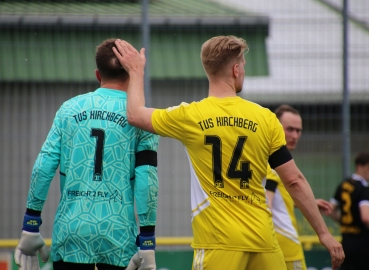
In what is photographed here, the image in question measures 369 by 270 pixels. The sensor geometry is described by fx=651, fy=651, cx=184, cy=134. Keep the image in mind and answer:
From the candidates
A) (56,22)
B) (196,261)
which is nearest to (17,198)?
(56,22)

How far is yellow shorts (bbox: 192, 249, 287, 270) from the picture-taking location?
11.8ft

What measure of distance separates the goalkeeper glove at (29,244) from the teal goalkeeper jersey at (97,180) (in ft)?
0.29

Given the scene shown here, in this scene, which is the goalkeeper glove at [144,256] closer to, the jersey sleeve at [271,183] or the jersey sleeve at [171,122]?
the jersey sleeve at [171,122]

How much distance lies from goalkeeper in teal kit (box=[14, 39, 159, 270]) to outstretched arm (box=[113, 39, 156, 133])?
0.08 meters

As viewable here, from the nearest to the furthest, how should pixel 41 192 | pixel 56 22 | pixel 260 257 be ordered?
pixel 260 257 < pixel 41 192 < pixel 56 22

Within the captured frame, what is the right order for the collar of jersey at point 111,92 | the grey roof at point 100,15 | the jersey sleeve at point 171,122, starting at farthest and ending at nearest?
the grey roof at point 100,15 → the collar of jersey at point 111,92 → the jersey sleeve at point 171,122

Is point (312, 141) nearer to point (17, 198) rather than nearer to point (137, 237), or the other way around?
point (17, 198)

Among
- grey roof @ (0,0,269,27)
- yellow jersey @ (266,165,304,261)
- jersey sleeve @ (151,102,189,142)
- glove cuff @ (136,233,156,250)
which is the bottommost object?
yellow jersey @ (266,165,304,261)

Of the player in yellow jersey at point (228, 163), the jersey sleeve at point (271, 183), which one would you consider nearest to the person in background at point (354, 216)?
the jersey sleeve at point (271, 183)

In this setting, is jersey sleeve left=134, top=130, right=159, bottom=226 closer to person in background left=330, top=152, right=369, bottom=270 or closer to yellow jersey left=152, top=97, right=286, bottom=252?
yellow jersey left=152, top=97, right=286, bottom=252

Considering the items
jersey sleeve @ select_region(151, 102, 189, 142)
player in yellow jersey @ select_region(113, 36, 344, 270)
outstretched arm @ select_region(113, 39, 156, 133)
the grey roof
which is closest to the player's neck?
player in yellow jersey @ select_region(113, 36, 344, 270)

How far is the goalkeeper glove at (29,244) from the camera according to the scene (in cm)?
390

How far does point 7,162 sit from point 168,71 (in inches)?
81.0

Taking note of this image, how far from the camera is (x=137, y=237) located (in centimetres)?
388
